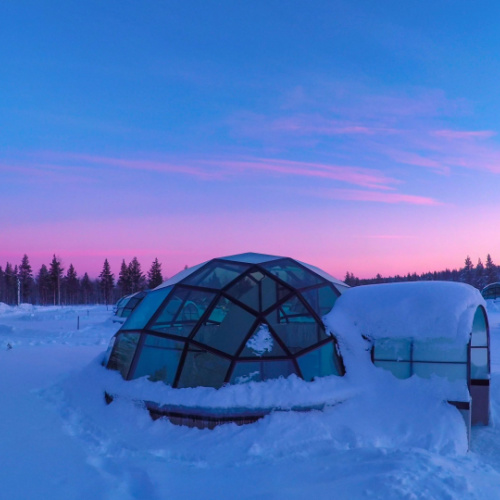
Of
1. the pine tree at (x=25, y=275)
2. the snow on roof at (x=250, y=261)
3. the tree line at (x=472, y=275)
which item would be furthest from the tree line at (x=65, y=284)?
the snow on roof at (x=250, y=261)

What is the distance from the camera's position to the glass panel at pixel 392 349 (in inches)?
348

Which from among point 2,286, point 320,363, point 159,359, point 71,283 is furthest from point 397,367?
point 2,286

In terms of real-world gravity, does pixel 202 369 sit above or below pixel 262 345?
below

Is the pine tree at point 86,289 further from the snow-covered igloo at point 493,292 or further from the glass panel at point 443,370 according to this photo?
the glass panel at point 443,370

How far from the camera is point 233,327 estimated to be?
367 inches

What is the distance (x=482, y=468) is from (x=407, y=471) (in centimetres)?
153

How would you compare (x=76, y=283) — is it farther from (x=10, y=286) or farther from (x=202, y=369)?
(x=202, y=369)

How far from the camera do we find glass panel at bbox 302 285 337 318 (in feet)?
32.7

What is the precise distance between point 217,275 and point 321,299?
2512mm

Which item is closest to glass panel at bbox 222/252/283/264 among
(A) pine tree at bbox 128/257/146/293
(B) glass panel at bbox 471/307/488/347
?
(B) glass panel at bbox 471/307/488/347

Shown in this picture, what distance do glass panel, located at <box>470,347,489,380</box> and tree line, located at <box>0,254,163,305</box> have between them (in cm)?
5986

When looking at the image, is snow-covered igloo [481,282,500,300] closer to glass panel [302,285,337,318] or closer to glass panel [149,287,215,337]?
glass panel [302,285,337,318]

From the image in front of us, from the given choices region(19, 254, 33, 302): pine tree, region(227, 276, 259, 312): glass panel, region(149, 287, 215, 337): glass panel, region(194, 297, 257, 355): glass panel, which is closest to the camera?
region(194, 297, 257, 355): glass panel

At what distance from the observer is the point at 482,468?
20.3ft
